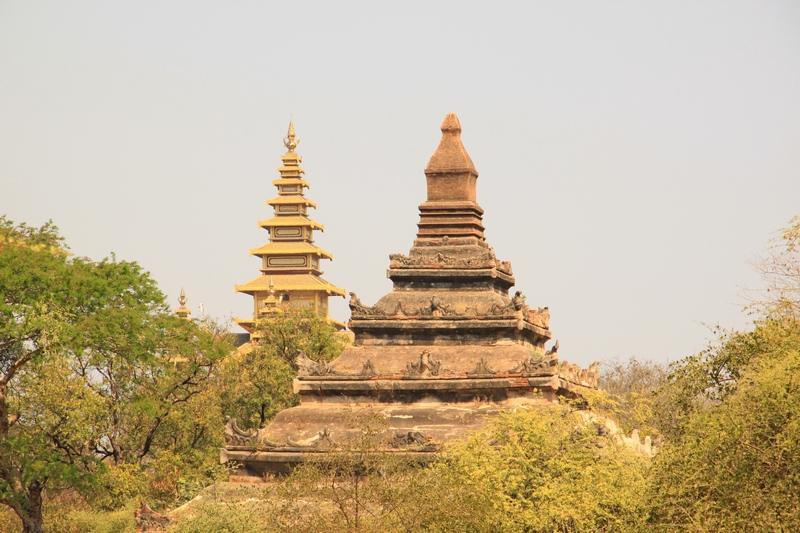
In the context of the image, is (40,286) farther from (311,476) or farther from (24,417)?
(311,476)

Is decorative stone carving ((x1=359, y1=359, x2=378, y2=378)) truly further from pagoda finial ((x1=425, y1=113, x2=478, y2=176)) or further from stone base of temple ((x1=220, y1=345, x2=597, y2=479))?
pagoda finial ((x1=425, y1=113, x2=478, y2=176))

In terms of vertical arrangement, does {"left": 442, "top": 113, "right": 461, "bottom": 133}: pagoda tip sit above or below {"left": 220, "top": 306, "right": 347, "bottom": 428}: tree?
above

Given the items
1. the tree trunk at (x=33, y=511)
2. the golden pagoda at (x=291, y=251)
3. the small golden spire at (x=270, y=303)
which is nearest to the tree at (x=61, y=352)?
the tree trunk at (x=33, y=511)

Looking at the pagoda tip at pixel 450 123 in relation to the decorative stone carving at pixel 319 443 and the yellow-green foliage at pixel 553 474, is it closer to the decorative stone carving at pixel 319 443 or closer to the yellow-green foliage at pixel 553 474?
the decorative stone carving at pixel 319 443

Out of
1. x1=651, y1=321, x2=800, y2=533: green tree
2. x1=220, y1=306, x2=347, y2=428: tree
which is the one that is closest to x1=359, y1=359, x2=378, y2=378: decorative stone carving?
x1=220, y1=306, x2=347, y2=428: tree

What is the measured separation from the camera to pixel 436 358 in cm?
4047

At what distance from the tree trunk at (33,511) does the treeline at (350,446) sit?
4 cm

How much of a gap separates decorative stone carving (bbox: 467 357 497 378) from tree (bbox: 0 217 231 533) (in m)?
9.10

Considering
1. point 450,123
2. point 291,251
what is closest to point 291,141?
point 291,251

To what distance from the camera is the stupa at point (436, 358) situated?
38.2m

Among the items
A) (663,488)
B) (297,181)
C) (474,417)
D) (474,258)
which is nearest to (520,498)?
(663,488)

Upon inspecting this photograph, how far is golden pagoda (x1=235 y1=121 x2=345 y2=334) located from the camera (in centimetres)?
10075

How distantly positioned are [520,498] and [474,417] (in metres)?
9.81

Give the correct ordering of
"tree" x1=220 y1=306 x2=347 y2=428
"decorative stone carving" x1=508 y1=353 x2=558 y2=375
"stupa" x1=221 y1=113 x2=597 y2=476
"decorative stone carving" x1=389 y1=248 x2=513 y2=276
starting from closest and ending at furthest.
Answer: "stupa" x1=221 y1=113 x2=597 y2=476, "decorative stone carving" x1=508 y1=353 x2=558 y2=375, "decorative stone carving" x1=389 y1=248 x2=513 y2=276, "tree" x1=220 y1=306 x2=347 y2=428
